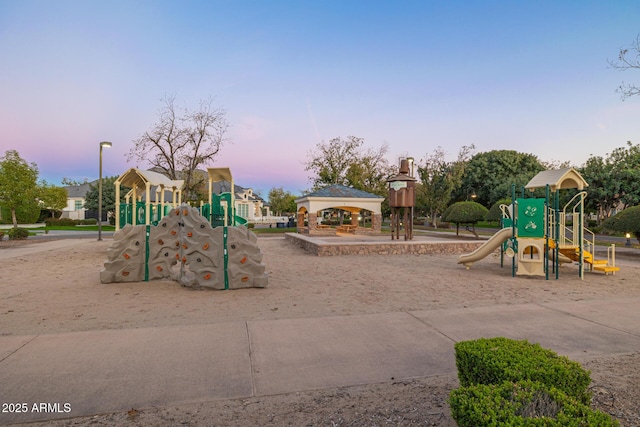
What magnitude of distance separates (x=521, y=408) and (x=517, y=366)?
0.49 m

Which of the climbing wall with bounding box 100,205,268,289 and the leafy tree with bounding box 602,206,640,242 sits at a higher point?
the leafy tree with bounding box 602,206,640,242

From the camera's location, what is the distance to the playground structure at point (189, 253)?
28.9 feet

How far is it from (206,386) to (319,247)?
12.6 m

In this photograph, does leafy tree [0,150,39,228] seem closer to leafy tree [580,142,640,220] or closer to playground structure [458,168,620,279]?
playground structure [458,168,620,279]

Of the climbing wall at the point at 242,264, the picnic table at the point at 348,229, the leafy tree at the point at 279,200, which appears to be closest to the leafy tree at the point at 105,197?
the leafy tree at the point at 279,200

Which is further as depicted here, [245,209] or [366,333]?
[245,209]

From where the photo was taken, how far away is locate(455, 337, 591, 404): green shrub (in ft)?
8.66

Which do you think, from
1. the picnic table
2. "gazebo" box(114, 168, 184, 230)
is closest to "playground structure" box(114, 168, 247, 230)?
"gazebo" box(114, 168, 184, 230)

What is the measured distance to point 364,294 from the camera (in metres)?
8.22

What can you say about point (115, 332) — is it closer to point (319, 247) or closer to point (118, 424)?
point (118, 424)

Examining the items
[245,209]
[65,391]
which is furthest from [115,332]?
[245,209]

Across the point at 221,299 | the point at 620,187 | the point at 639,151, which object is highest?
the point at 639,151

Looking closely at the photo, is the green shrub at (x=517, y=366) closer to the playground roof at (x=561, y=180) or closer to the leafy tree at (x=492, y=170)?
the playground roof at (x=561, y=180)

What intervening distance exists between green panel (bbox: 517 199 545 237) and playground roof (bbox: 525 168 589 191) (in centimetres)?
96
